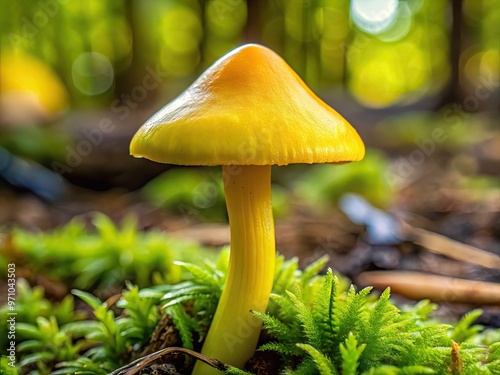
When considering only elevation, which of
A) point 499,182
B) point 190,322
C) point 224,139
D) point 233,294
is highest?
point 224,139

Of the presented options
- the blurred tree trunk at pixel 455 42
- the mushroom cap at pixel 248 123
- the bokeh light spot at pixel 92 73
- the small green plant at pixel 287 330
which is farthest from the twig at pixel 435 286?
the bokeh light spot at pixel 92 73

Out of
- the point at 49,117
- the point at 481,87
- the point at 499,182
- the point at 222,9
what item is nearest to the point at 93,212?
the point at 49,117

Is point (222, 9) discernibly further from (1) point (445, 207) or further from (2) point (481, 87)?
(1) point (445, 207)

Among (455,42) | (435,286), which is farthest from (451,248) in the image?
(455,42)

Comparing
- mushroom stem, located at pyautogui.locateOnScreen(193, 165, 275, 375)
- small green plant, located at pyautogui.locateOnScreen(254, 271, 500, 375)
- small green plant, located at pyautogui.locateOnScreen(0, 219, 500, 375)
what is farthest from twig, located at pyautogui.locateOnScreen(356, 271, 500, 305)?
mushroom stem, located at pyautogui.locateOnScreen(193, 165, 275, 375)

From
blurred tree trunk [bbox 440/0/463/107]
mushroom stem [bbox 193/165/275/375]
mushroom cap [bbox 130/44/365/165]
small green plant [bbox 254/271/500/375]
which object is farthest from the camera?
blurred tree trunk [bbox 440/0/463/107]

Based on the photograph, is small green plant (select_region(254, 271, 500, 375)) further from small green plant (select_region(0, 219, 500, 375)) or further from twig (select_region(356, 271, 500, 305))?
twig (select_region(356, 271, 500, 305))

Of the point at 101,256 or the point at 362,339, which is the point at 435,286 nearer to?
the point at 362,339
